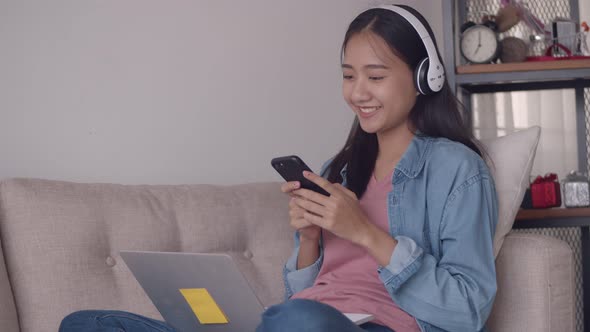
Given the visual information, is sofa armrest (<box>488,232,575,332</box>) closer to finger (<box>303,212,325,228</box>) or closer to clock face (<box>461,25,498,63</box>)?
finger (<box>303,212,325,228</box>)

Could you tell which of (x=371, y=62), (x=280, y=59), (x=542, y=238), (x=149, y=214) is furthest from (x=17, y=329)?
(x=280, y=59)

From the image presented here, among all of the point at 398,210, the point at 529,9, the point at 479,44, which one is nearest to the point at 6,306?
the point at 398,210

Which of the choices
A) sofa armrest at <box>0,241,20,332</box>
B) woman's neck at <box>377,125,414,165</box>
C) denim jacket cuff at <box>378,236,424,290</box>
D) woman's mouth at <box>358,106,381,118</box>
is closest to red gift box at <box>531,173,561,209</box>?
woman's neck at <box>377,125,414,165</box>

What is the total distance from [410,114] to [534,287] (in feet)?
1.39

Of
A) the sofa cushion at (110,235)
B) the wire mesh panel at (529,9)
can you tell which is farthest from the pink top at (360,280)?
the wire mesh panel at (529,9)

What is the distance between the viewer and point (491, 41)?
2408 mm

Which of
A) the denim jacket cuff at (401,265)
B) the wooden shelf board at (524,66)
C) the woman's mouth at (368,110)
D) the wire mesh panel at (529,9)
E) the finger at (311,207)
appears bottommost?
the denim jacket cuff at (401,265)

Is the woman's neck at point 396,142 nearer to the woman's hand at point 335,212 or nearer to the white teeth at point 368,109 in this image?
the white teeth at point 368,109

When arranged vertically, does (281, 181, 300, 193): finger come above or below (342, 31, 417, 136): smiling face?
below

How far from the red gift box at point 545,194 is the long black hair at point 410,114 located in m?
0.67

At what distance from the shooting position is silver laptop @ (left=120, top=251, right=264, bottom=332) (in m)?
1.40

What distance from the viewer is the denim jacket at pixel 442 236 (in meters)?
1.50

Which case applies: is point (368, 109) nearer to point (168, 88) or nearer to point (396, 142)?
point (396, 142)

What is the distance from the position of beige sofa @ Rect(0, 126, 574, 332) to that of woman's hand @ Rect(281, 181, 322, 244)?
0.37m
